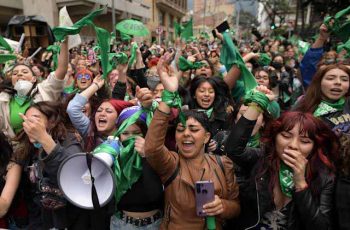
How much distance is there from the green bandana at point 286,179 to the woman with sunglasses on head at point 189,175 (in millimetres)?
336

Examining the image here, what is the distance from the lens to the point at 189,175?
1.97 m

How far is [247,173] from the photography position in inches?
89.6

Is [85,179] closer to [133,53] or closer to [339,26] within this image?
[133,53]

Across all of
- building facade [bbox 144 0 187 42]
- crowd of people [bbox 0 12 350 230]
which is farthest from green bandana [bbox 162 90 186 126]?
building facade [bbox 144 0 187 42]

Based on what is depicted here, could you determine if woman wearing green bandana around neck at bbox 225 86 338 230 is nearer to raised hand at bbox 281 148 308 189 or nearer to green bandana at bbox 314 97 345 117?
raised hand at bbox 281 148 308 189

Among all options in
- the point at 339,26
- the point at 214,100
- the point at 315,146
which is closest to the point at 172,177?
the point at 315,146

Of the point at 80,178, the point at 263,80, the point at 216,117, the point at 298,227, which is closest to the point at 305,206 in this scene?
the point at 298,227

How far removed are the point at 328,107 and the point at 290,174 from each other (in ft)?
3.44

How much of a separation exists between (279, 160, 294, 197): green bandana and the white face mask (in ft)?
8.81

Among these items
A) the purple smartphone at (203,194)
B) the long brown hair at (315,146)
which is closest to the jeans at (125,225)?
the purple smartphone at (203,194)

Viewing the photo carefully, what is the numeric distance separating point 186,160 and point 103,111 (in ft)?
2.91

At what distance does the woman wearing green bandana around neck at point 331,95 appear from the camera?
8.27 feet

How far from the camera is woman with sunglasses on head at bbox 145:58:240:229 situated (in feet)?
6.25

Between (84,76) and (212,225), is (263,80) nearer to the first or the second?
(84,76)
